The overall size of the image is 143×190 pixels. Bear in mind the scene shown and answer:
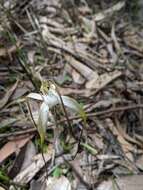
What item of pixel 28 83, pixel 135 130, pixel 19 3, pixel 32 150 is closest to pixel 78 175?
pixel 32 150

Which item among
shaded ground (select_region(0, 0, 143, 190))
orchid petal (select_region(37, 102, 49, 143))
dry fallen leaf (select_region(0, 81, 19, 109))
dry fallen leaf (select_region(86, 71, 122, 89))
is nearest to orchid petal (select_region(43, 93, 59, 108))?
orchid petal (select_region(37, 102, 49, 143))

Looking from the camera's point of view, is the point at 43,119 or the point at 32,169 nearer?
the point at 43,119

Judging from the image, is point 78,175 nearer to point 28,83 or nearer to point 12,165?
point 12,165

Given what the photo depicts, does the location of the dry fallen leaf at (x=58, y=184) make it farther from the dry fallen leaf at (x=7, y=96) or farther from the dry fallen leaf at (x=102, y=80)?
the dry fallen leaf at (x=102, y=80)

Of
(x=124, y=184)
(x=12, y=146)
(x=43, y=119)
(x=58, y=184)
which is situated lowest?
(x=124, y=184)

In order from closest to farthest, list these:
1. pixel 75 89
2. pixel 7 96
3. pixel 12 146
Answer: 1. pixel 12 146
2. pixel 7 96
3. pixel 75 89

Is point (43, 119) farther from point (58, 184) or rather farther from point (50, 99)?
point (58, 184)

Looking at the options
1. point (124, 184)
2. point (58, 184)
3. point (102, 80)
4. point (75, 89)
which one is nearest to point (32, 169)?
point (58, 184)

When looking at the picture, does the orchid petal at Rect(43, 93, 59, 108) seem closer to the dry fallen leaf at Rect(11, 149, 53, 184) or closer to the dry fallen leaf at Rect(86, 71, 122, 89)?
the dry fallen leaf at Rect(11, 149, 53, 184)
